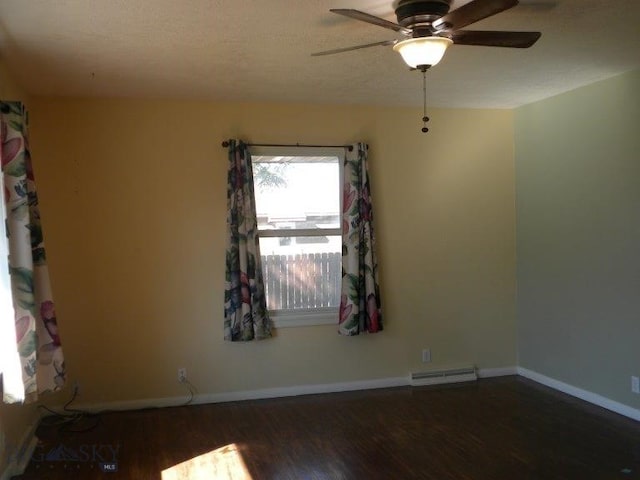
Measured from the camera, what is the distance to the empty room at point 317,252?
337 centimetres

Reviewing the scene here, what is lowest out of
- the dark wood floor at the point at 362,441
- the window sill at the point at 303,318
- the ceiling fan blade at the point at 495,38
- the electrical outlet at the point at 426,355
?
the dark wood floor at the point at 362,441

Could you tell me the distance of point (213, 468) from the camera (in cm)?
350

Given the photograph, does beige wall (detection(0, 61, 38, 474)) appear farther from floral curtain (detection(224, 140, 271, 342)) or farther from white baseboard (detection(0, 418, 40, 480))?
floral curtain (detection(224, 140, 271, 342))

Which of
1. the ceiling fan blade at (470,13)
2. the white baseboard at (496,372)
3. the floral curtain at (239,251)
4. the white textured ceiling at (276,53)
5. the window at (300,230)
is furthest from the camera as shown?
the white baseboard at (496,372)

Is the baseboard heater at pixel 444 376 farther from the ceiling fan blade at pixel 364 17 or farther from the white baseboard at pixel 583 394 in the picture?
the ceiling fan blade at pixel 364 17

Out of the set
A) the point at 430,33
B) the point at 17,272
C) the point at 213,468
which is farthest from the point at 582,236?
the point at 17,272

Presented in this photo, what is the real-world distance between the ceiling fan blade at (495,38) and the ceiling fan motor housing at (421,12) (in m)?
0.12

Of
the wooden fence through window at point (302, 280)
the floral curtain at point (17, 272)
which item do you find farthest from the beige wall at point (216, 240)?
the floral curtain at point (17, 272)

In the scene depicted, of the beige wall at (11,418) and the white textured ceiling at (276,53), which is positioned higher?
the white textured ceiling at (276,53)

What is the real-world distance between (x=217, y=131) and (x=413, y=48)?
250 cm

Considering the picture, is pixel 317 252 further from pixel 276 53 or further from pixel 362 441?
pixel 276 53

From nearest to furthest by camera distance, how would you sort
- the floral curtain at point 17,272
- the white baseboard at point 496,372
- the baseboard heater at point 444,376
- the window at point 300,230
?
the floral curtain at point 17,272 → the window at point 300,230 → the baseboard heater at point 444,376 → the white baseboard at point 496,372

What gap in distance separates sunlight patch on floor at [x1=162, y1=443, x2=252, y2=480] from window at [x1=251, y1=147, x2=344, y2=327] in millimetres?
1413

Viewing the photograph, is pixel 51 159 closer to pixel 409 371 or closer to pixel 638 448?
pixel 409 371
